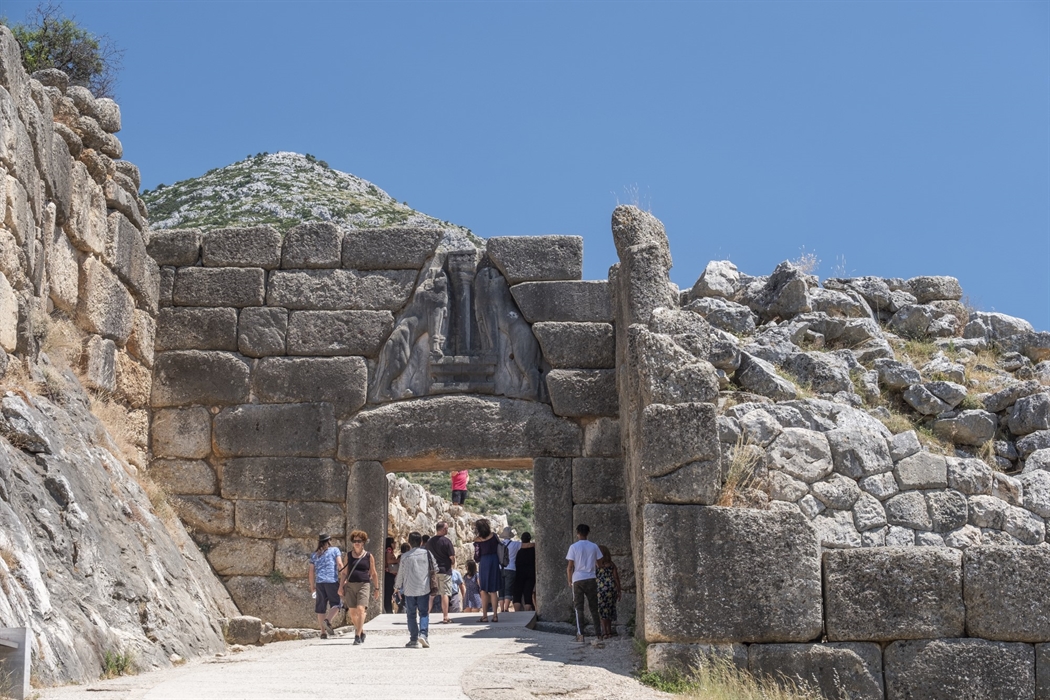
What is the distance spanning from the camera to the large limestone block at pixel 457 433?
10.9 meters

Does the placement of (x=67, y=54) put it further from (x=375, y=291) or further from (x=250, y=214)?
(x=250, y=214)

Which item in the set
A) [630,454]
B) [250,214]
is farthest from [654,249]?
[250,214]

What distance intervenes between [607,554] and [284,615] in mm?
3176

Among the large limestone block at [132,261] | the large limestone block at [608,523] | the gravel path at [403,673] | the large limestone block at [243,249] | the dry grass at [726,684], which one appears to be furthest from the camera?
the large limestone block at [243,249]

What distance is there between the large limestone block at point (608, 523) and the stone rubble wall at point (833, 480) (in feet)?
2.55

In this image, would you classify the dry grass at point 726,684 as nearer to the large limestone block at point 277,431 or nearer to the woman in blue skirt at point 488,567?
the woman in blue skirt at point 488,567

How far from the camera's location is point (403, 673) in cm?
748

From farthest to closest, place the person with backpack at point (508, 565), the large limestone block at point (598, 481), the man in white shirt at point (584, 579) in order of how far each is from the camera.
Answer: the person with backpack at point (508, 565) → the large limestone block at point (598, 481) → the man in white shirt at point (584, 579)

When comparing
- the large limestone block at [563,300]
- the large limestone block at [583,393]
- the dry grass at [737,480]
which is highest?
the large limestone block at [563,300]

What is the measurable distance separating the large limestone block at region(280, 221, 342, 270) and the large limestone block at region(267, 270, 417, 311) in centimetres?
10

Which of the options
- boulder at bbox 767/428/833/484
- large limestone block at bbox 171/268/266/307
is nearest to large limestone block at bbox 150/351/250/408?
large limestone block at bbox 171/268/266/307

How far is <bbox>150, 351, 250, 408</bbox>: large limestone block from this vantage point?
11188 mm

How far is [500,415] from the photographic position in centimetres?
1101

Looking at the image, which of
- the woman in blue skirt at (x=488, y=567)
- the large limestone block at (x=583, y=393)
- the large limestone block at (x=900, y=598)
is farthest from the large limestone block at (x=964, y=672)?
the woman in blue skirt at (x=488, y=567)
